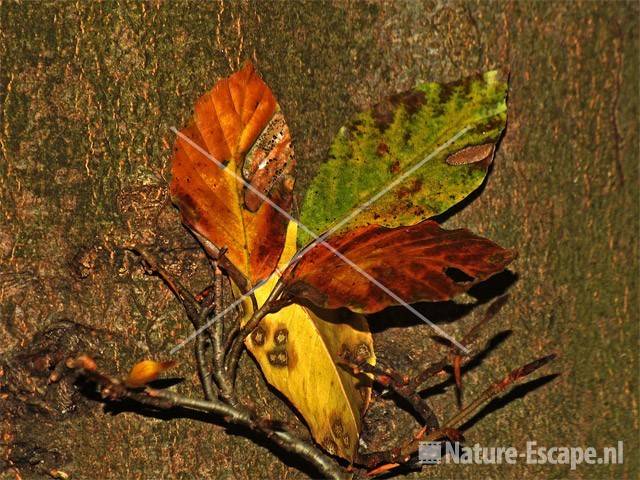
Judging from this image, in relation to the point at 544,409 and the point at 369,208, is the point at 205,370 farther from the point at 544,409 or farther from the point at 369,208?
the point at 544,409

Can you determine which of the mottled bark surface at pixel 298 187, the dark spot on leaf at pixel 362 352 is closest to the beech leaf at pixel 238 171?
the mottled bark surface at pixel 298 187

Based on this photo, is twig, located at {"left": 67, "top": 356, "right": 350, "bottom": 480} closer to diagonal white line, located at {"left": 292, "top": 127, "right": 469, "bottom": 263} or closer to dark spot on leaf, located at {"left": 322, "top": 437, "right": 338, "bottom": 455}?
dark spot on leaf, located at {"left": 322, "top": 437, "right": 338, "bottom": 455}

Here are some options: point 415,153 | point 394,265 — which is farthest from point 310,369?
point 415,153

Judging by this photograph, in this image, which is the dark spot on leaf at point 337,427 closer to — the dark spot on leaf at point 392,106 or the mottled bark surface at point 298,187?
the mottled bark surface at point 298,187

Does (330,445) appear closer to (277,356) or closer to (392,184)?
(277,356)

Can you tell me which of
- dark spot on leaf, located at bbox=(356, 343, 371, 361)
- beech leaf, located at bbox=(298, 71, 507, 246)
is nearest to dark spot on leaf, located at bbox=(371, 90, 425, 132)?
beech leaf, located at bbox=(298, 71, 507, 246)

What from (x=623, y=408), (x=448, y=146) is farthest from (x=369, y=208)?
(x=623, y=408)
